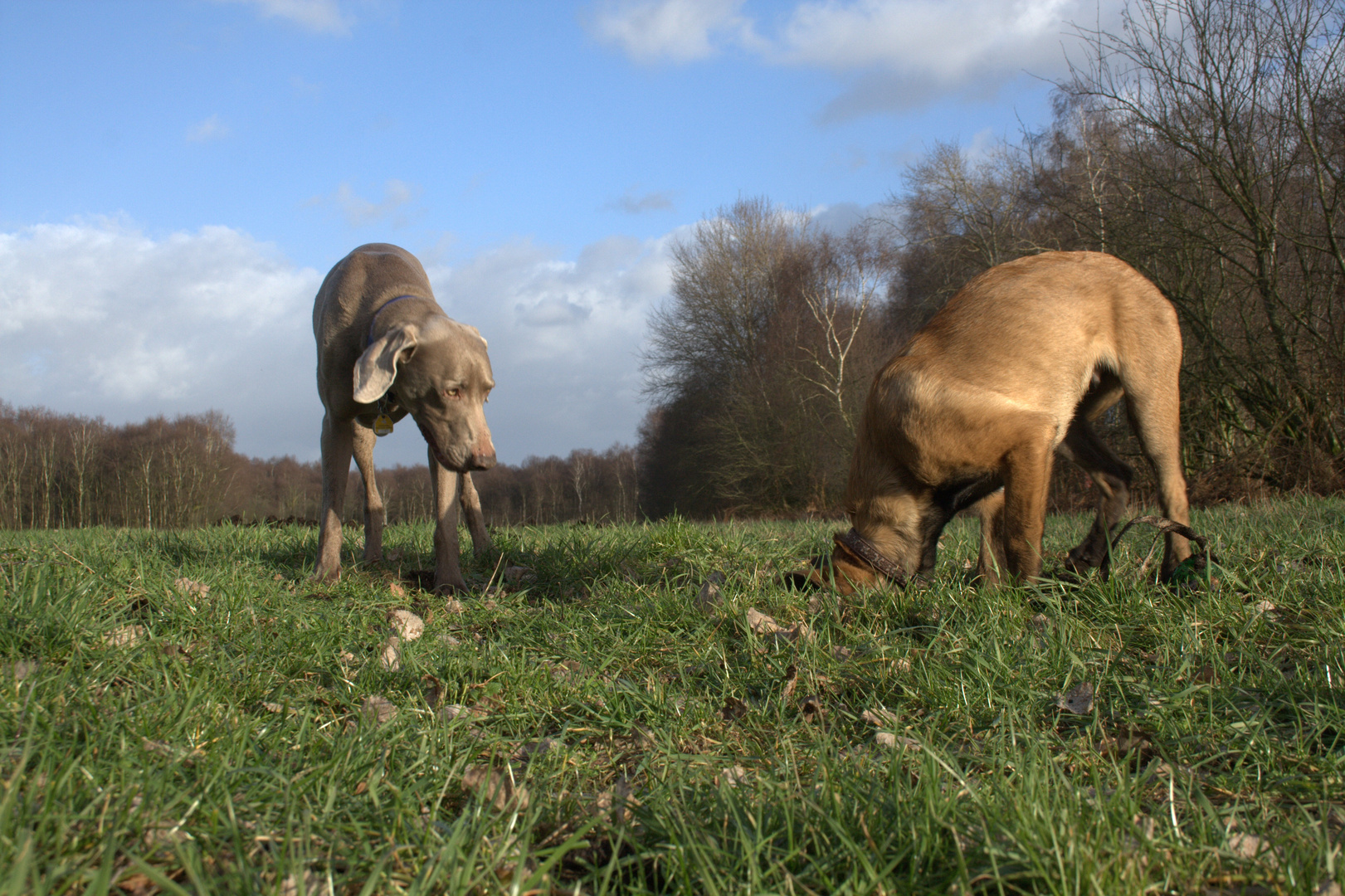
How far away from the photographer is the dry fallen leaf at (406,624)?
10.7ft

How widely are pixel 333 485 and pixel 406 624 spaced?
1773 millimetres

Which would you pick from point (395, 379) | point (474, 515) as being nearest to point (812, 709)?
point (395, 379)

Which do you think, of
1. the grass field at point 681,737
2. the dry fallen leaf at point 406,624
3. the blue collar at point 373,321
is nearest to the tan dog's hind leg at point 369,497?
the blue collar at point 373,321

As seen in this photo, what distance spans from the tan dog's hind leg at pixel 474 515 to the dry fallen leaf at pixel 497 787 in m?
3.80

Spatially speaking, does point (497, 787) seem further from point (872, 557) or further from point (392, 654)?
point (872, 557)

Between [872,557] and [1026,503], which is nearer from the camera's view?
[1026,503]

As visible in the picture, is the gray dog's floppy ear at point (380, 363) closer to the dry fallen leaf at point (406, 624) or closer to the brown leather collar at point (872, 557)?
the dry fallen leaf at point (406, 624)

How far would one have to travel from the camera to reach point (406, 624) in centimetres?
341

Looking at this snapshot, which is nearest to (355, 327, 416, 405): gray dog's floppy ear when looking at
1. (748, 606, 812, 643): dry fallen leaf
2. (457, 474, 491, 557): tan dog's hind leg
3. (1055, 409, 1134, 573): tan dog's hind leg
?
(457, 474, 491, 557): tan dog's hind leg

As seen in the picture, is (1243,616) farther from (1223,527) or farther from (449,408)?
(449,408)

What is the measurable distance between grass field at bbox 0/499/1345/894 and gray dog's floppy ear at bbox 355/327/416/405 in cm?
108

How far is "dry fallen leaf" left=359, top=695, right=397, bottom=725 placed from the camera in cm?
199

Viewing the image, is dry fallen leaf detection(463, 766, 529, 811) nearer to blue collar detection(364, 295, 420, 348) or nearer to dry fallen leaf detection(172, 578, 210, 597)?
dry fallen leaf detection(172, 578, 210, 597)

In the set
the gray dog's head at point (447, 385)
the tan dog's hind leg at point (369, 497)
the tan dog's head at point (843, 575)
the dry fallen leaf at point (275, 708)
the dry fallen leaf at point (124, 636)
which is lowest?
the dry fallen leaf at point (275, 708)
